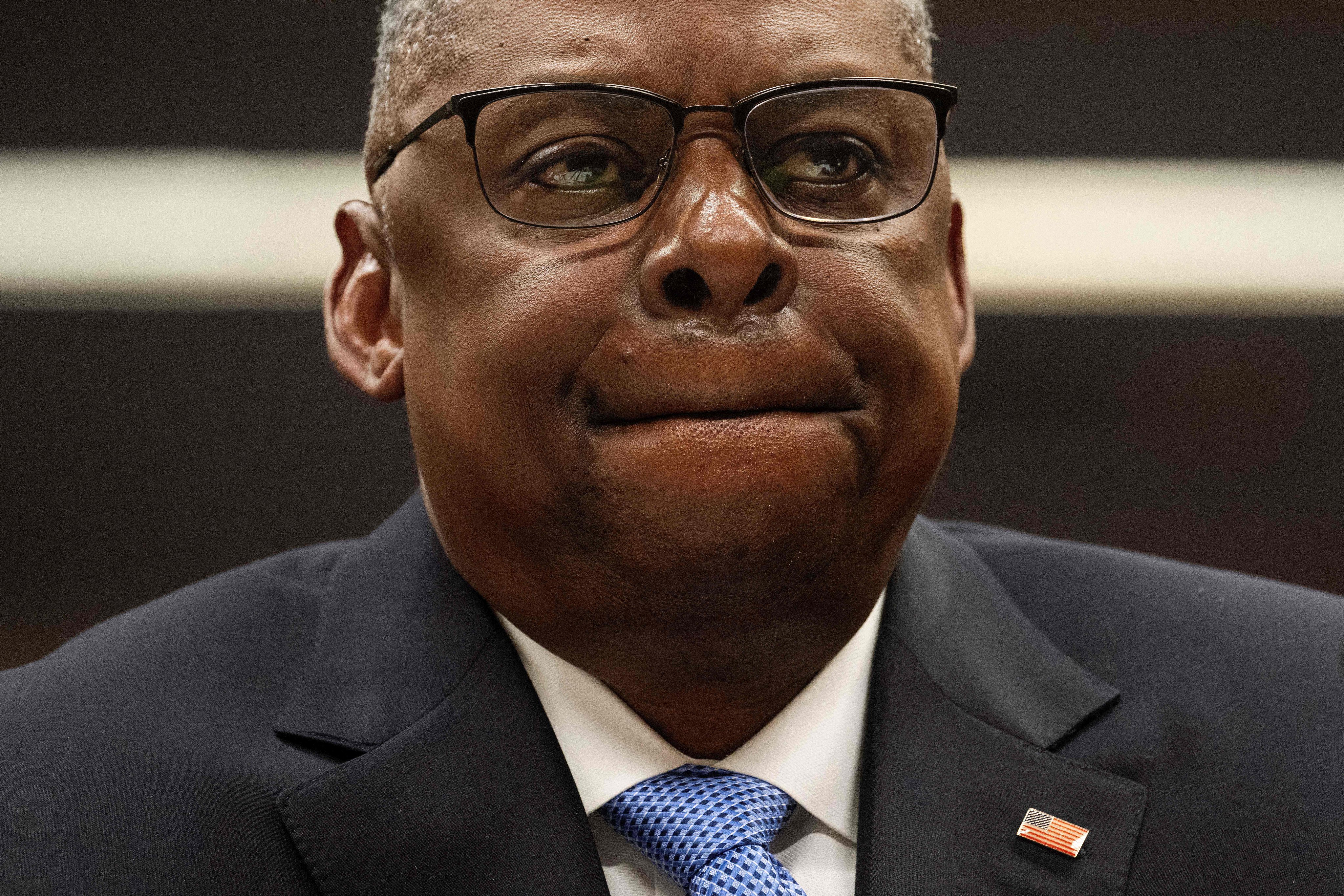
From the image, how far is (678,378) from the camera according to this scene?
46.9 inches

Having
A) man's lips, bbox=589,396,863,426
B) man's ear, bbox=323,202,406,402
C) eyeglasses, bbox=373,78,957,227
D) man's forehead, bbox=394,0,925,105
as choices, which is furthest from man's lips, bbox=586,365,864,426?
man's ear, bbox=323,202,406,402

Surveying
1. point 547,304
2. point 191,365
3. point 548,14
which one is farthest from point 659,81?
point 191,365

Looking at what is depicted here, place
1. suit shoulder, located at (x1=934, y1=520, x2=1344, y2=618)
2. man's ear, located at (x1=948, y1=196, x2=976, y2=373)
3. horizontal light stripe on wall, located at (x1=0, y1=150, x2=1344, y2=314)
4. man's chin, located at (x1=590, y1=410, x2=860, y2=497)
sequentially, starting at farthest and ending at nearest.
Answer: horizontal light stripe on wall, located at (x1=0, y1=150, x2=1344, y2=314) → suit shoulder, located at (x1=934, y1=520, x2=1344, y2=618) → man's ear, located at (x1=948, y1=196, x2=976, y2=373) → man's chin, located at (x1=590, y1=410, x2=860, y2=497)

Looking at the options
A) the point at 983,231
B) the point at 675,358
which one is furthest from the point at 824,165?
the point at 983,231

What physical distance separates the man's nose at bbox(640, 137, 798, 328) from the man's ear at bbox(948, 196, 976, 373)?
0.45 m

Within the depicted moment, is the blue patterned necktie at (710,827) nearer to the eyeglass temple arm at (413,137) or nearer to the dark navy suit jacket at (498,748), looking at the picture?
the dark navy suit jacket at (498,748)

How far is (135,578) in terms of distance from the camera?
99.6 inches

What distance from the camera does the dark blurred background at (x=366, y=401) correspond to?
246 centimetres

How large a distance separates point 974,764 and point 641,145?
778mm

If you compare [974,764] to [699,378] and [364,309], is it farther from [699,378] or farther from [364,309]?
[364,309]

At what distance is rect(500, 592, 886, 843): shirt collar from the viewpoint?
1.43 meters

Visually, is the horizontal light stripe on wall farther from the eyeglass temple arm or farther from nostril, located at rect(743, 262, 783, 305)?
nostril, located at rect(743, 262, 783, 305)

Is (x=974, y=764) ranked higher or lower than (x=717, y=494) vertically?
lower

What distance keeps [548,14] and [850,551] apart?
0.62 metres
